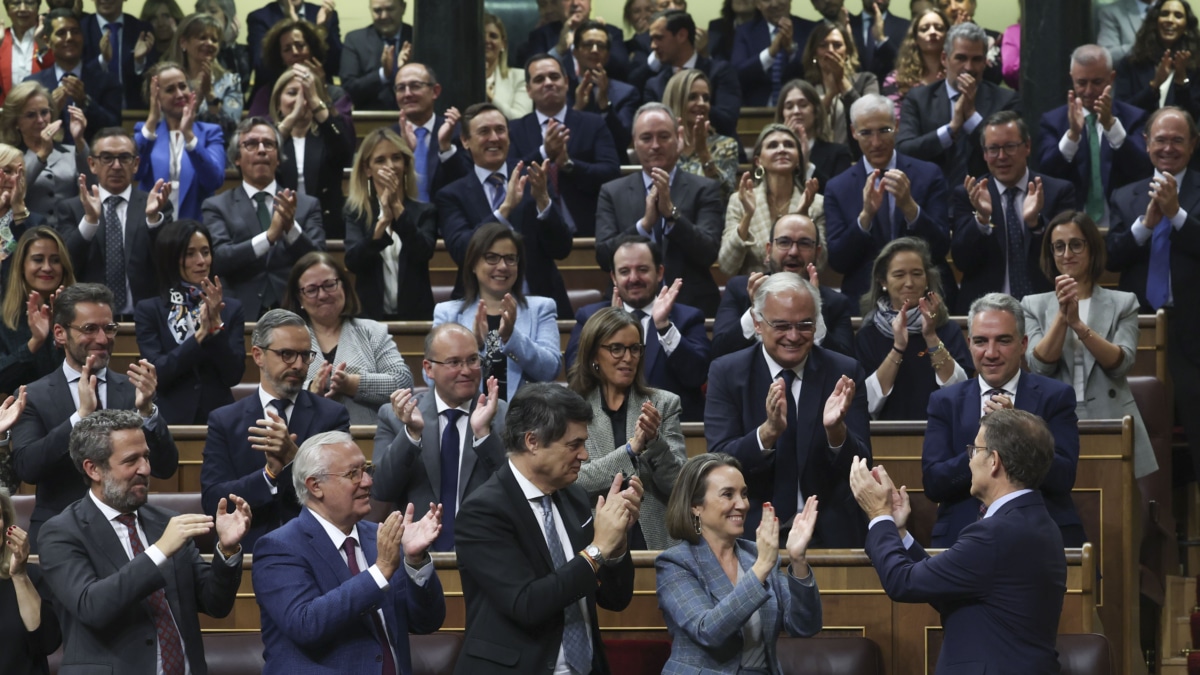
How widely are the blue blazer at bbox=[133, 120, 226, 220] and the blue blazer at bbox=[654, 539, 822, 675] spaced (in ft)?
11.4

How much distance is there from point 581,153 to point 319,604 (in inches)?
139

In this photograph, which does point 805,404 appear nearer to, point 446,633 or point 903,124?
point 446,633

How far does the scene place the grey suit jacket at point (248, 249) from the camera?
20.2 feet

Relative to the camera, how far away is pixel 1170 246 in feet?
19.4

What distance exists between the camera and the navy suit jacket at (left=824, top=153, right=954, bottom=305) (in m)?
5.99

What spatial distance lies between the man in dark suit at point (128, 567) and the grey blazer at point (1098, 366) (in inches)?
103

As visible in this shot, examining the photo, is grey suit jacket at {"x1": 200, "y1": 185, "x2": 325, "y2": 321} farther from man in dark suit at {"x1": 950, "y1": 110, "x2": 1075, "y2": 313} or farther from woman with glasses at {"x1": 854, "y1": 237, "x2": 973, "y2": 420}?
man in dark suit at {"x1": 950, "y1": 110, "x2": 1075, "y2": 313}

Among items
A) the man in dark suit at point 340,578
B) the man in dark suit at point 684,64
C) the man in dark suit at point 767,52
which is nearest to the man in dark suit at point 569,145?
the man in dark suit at point 684,64

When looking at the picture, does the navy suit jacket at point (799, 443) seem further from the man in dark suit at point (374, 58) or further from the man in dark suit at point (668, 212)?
the man in dark suit at point (374, 58)

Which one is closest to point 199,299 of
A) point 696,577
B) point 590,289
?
point 590,289

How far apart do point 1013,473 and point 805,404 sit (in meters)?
0.96

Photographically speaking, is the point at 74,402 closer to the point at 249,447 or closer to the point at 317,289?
the point at 249,447

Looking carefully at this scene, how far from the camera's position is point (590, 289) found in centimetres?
684

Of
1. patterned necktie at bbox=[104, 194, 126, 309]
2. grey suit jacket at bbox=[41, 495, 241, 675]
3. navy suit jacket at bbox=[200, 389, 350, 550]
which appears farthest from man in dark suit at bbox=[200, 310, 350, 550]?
patterned necktie at bbox=[104, 194, 126, 309]
